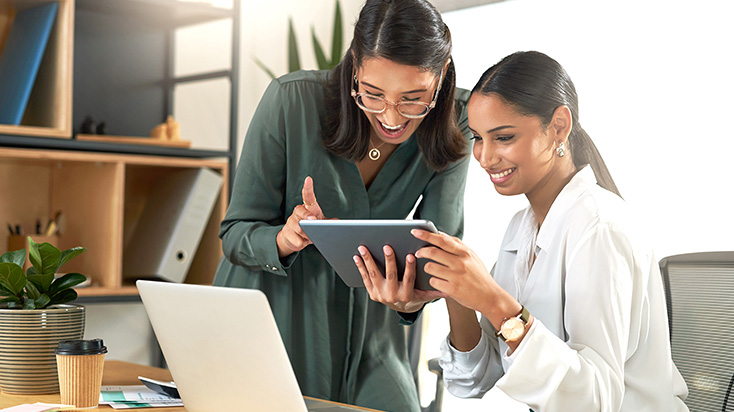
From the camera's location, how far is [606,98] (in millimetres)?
2633

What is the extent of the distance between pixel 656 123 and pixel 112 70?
1897mm

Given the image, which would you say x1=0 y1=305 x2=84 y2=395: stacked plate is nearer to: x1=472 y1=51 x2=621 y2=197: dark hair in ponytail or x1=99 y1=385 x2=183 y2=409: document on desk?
x1=99 y1=385 x2=183 y2=409: document on desk

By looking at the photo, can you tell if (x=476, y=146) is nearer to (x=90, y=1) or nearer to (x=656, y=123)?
(x=656, y=123)

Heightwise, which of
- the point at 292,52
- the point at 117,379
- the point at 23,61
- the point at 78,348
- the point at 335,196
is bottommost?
the point at 117,379

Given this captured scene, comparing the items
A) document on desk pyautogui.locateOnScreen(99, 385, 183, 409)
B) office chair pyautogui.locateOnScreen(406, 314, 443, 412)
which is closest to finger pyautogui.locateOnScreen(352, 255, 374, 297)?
document on desk pyautogui.locateOnScreen(99, 385, 183, 409)

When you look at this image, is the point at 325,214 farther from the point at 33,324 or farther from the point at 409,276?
the point at 33,324

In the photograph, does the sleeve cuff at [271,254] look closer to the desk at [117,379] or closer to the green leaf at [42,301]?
the desk at [117,379]

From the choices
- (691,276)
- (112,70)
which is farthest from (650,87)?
(112,70)

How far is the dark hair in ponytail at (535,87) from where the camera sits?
51.5 inches

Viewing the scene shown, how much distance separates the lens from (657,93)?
98.0 inches

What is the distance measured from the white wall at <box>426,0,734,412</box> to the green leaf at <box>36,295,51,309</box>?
1922mm

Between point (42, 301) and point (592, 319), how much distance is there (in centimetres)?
90

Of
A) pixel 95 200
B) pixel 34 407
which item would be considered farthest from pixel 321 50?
pixel 34 407

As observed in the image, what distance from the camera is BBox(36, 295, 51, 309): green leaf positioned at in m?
1.28
